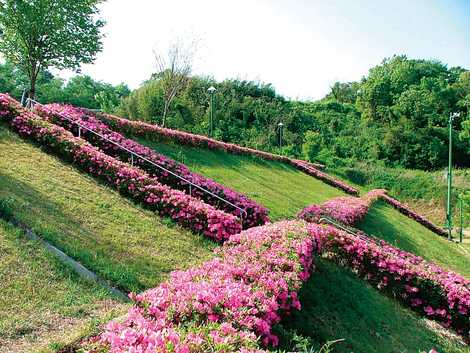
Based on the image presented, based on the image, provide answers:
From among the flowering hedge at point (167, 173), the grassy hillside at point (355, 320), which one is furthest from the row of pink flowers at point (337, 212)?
the grassy hillside at point (355, 320)

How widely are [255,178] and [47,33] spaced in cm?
1164

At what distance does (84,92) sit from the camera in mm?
45406

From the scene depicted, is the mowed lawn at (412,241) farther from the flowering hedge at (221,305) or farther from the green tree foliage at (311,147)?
the green tree foliage at (311,147)

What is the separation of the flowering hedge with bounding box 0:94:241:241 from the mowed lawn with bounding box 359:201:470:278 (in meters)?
8.32

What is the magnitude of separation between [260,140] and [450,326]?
30.3 metres

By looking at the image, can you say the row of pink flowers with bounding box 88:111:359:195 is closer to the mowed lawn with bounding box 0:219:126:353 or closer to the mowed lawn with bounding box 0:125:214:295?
the mowed lawn with bounding box 0:125:214:295

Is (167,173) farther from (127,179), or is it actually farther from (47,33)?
(47,33)

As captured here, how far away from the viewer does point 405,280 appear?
29.4 feet

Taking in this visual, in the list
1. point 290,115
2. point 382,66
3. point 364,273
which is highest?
point 382,66

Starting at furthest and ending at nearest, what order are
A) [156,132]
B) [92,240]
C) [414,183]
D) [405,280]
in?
[414,183] → [156,132] → [405,280] → [92,240]

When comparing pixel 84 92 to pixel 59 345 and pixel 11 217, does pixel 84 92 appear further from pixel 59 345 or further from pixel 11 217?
pixel 59 345

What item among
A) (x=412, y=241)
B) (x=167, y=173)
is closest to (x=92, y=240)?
(x=167, y=173)

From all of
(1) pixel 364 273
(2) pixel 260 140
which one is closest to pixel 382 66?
(2) pixel 260 140

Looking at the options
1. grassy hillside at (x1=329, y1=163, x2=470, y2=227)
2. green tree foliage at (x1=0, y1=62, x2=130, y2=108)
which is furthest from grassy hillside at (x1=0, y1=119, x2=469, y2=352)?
green tree foliage at (x1=0, y1=62, x2=130, y2=108)
